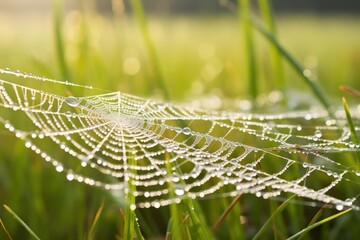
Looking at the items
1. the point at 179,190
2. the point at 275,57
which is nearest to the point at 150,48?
the point at 275,57

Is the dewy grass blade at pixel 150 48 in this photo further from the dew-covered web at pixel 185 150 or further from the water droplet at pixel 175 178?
the water droplet at pixel 175 178

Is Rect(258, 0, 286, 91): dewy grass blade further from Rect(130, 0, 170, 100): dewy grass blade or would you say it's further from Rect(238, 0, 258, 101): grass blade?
Rect(130, 0, 170, 100): dewy grass blade

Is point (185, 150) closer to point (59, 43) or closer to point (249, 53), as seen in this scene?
point (59, 43)

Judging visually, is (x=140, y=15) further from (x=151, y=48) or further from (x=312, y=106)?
(x=312, y=106)

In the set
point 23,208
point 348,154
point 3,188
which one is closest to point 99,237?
point 23,208

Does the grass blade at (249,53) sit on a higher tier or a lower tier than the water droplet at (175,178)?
higher

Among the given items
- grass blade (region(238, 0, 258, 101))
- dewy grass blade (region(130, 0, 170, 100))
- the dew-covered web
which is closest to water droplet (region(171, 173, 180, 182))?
the dew-covered web

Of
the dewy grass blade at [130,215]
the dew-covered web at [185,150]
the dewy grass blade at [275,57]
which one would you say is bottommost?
the dewy grass blade at [130,215]

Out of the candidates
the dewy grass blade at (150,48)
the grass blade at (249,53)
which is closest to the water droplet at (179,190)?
the dewy grass blade at (150,48)
